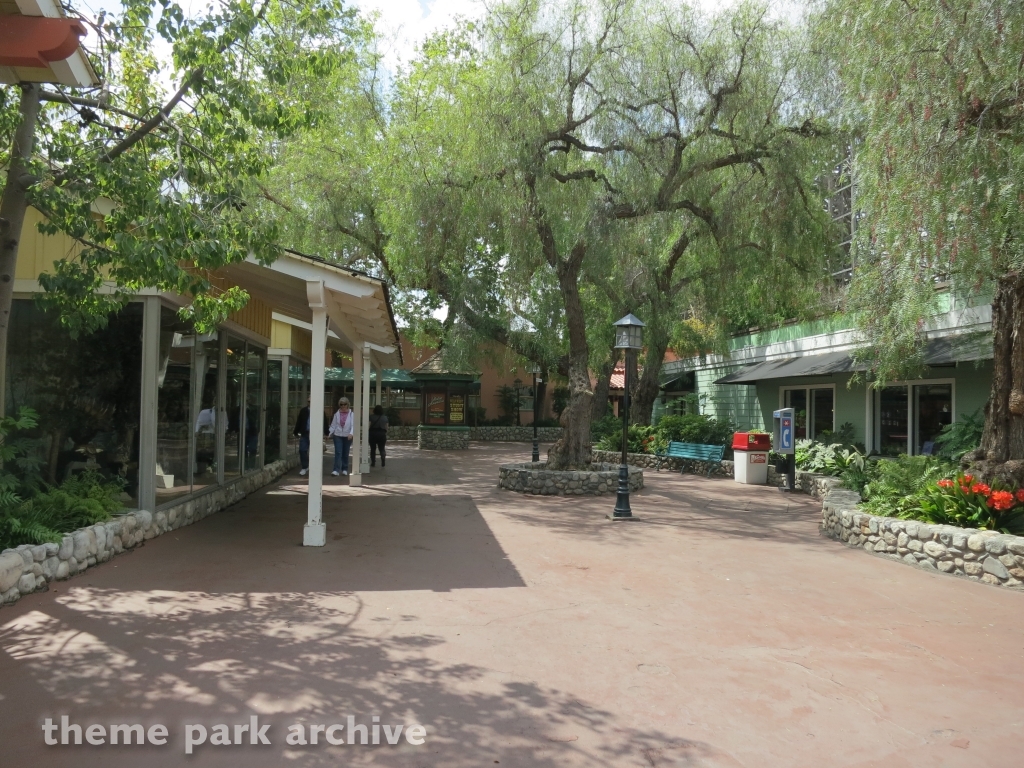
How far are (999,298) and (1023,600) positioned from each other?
4.17 meters

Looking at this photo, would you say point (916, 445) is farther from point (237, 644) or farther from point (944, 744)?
point (237, 644)

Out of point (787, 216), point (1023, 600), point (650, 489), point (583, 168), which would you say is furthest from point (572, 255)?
point (1023, 600)

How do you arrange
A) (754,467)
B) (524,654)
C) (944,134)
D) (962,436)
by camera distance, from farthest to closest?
1. (754,467)
2. (962,436)
3. (944,134)
4. (524,654)

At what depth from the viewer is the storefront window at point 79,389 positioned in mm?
8414

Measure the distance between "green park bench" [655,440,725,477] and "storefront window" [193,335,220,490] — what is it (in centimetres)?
1312

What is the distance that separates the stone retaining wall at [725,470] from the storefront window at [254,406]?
322 inches

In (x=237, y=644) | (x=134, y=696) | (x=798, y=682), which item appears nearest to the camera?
(x=134, y=696)

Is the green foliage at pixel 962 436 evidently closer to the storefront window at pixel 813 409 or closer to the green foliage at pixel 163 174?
the storefront window at pixel 813 409

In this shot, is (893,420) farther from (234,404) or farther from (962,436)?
(234,404)

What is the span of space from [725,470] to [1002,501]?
1143cm

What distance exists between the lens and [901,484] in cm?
1007

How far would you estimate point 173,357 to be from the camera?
374 inches

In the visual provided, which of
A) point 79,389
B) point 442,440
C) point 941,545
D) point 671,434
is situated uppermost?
point 79,389

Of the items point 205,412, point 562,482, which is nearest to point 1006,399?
point 562,482
